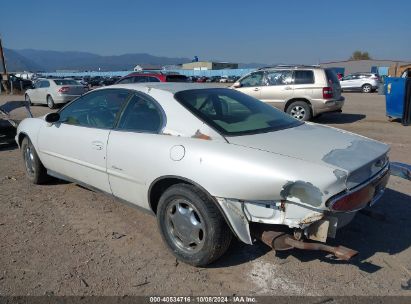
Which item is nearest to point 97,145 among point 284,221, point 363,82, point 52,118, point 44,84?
point 52,118

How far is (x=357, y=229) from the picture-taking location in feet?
12.9

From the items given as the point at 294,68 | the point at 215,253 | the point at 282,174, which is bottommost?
the point at 215,253

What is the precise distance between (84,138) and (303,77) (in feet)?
29.2

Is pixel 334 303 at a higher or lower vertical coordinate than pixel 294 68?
lower

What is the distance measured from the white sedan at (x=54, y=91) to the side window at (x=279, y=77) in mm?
10156

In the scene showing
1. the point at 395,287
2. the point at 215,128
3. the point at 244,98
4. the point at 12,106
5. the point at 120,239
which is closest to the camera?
the point at 395,287

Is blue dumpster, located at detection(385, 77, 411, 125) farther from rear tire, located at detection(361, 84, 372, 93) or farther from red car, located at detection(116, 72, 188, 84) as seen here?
rear tire, located at detection(361, 84, 372, 93)

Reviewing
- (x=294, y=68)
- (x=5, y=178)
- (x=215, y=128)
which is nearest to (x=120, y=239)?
(x=215, y=128)

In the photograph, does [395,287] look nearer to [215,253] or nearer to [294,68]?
[215,253]

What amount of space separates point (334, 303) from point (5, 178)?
5054mm

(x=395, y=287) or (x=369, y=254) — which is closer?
(x=395, y=287)

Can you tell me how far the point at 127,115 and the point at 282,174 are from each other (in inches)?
71.7

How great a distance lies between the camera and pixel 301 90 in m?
11.5

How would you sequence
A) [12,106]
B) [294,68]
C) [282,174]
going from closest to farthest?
[282,174], [12,106], [294,68]
